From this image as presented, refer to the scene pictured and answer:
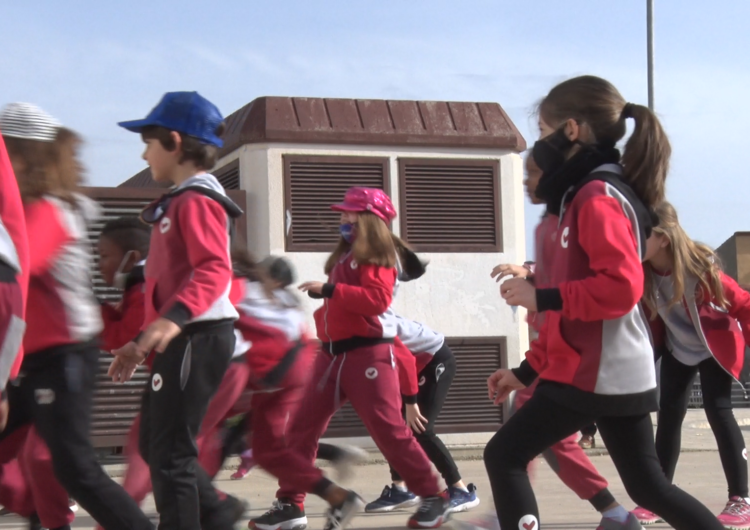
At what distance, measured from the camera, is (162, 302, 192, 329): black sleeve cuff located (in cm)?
392

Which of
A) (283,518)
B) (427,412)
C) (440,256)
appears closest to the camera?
(283,518)

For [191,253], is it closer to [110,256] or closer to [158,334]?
[158,334]

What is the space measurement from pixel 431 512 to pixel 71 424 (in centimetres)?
236

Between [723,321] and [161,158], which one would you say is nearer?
[161,158]

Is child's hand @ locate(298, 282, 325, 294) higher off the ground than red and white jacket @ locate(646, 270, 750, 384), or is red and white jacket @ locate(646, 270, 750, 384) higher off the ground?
child's hand @ locate(298, 282, 325, 294)

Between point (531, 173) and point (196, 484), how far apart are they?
6.71 ft

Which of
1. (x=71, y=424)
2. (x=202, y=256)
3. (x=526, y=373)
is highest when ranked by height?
(x=202, y=256)

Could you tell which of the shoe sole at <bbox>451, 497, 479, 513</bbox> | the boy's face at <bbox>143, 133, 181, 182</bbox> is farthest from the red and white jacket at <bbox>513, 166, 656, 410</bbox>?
the shoe sole at <bbox>451, 497, 479, 513</bbox>

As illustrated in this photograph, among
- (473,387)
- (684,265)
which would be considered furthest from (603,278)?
(473,387)

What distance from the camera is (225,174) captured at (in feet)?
39.4

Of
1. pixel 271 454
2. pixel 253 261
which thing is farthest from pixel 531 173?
pixel 271 454

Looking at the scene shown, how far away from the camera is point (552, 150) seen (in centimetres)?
398

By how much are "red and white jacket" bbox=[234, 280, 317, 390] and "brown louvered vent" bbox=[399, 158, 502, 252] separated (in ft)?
20.8

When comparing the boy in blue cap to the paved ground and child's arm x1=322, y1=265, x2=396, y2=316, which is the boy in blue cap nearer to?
child's arm x1=322, y1=265, x2=396, y2=316
